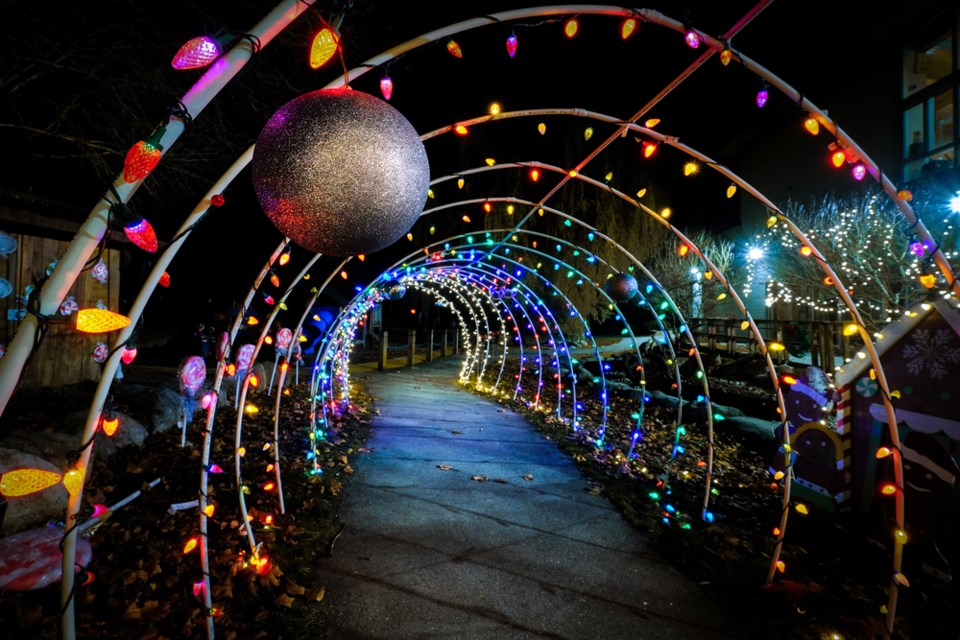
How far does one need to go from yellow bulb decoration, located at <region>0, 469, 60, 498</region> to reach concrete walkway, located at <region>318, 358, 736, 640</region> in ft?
7.65

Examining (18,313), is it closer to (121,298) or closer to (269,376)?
(121,298)

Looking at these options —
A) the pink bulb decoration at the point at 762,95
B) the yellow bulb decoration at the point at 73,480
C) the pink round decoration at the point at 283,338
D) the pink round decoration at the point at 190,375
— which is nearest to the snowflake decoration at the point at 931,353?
the pink bulb decoration at the point at 762,95

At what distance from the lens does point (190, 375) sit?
6.21 m

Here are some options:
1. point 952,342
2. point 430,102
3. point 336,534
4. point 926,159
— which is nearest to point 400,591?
point 336,534

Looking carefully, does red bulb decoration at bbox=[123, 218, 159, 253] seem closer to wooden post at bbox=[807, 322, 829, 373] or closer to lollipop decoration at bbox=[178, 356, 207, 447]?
lollipop decoration at bbox=[178, 356, 207, 447]

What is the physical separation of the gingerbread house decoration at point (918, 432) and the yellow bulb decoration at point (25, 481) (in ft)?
18.0

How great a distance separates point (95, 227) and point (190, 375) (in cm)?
521

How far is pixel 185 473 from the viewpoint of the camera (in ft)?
17.4

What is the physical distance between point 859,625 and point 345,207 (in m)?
4.99

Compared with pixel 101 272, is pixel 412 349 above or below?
below

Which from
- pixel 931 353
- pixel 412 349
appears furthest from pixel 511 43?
pixel 412 349

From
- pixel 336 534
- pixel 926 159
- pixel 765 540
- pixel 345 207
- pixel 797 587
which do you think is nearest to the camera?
pixel 345 207

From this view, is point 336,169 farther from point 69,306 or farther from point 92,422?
point 69,306

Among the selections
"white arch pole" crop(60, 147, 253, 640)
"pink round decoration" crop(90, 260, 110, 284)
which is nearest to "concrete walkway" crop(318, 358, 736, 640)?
"white arch pole" crop(60, 147, 253, 640)
